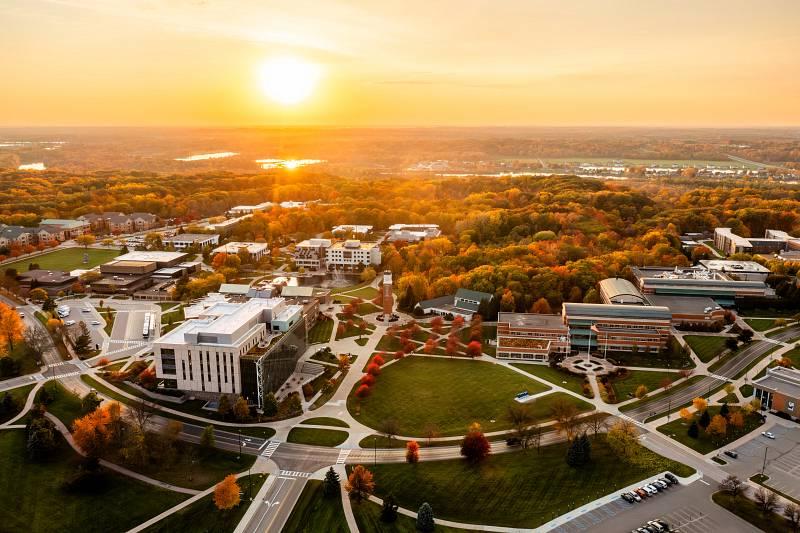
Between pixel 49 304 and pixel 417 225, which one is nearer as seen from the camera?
pixel 49 304

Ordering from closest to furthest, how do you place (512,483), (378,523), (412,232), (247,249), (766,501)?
(378,523) → (766,501) → (512,483) → (247,249) → (412,232)

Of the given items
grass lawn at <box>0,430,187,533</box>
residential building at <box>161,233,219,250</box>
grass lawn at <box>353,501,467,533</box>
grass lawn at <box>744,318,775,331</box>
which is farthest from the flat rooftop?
residential building at <box>161,233,219,250</box>

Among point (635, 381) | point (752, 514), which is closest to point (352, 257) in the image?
point (635, 381)

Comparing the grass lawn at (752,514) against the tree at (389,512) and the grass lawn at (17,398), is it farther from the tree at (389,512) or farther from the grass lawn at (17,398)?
the grass lawn at (17,398)

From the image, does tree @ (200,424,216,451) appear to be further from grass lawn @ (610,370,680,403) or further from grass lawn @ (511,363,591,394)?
grass lawn @ (610,370,680,403)

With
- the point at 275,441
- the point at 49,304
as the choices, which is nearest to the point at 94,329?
the point at 49,304

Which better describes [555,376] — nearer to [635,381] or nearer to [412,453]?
[635,381]

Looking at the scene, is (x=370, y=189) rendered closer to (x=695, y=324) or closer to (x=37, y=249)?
(x=37, y=249)
